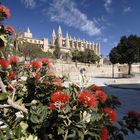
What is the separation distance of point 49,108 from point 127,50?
60.6 meters

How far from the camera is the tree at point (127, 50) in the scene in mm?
61844

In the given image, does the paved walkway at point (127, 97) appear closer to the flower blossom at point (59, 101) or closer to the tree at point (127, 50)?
the flower blossom at point (59, 101)

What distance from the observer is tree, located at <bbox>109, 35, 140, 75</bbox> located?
6184 cm

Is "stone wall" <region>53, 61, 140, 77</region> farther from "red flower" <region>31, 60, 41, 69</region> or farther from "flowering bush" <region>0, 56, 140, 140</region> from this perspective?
"flowering bush" <region>0, 56, 140, 140</region>

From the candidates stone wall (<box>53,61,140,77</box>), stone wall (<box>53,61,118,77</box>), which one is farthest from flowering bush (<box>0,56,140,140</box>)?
stone wall (<box>53,61,118,77</box>)

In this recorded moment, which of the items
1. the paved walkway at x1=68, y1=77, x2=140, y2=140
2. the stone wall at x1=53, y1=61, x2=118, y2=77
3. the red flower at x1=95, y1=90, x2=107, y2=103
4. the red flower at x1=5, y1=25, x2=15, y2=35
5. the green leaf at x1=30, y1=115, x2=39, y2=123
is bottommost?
the paved walkway at x1=68, y1=77, x2=140, y2=140

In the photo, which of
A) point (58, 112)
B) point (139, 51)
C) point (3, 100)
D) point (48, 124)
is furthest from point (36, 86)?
point (139, 51)

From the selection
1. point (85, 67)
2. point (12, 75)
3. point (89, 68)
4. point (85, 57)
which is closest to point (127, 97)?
point (12, 75)

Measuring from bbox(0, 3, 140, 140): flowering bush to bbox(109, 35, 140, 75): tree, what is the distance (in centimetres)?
5826

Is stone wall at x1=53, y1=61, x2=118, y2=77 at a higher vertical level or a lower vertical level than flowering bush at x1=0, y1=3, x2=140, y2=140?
higher

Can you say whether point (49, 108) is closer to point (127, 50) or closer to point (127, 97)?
point (127, 97)

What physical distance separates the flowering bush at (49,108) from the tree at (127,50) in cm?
5826

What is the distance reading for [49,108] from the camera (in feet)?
10.7

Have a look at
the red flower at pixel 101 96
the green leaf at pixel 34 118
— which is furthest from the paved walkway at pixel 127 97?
the green leaf at pixel 34 118
